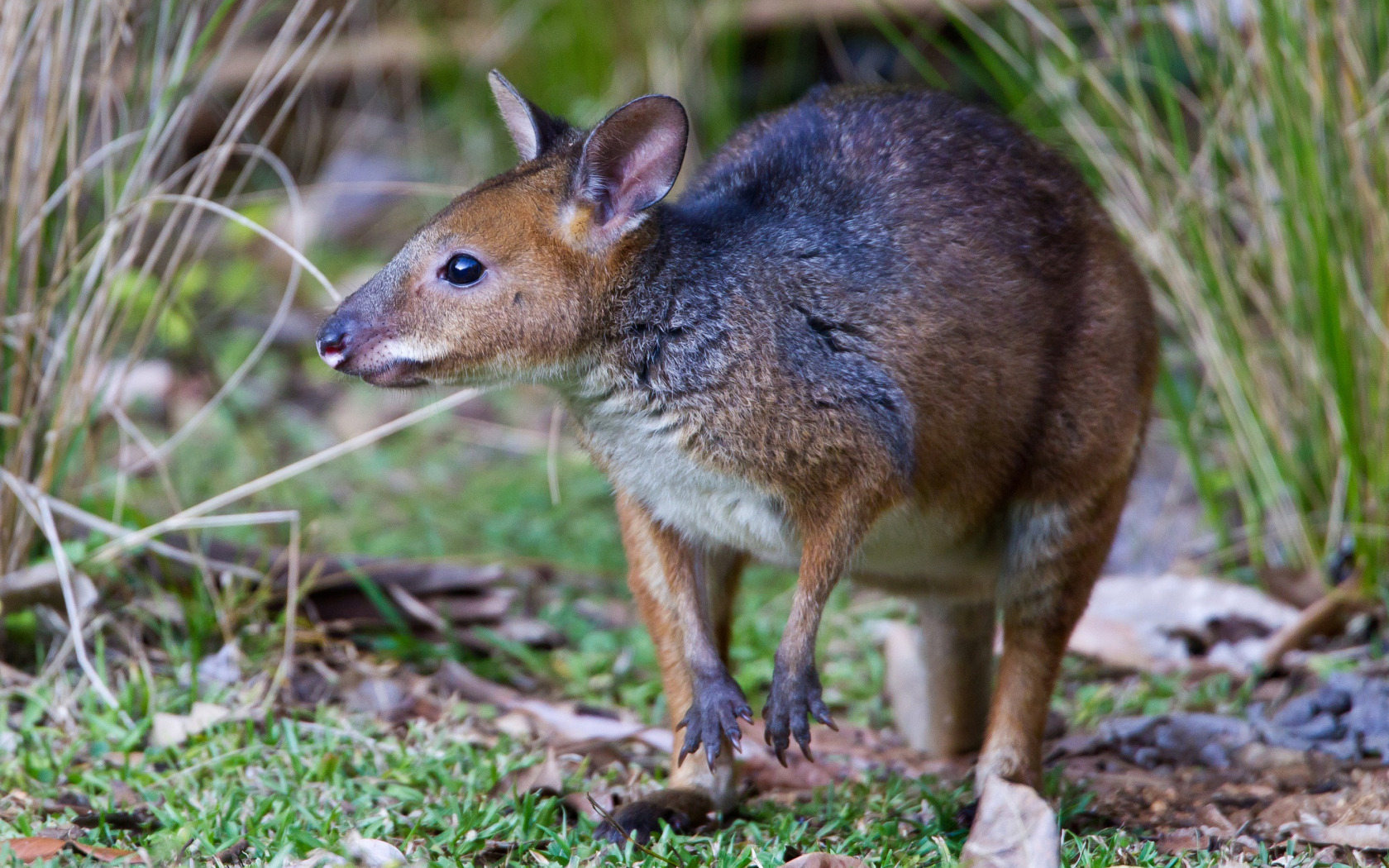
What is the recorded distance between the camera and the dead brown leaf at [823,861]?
2.84m

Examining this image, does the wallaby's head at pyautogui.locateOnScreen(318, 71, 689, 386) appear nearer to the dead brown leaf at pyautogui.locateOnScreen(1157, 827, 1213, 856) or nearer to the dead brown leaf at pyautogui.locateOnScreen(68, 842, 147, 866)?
the dead brown leaf at pyautogui.locateOnScreen(68, 842, 147, 866)

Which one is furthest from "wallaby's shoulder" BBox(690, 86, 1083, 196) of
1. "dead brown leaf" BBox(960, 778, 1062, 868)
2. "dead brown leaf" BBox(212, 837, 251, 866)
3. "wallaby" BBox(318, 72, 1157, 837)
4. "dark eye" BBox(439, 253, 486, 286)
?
"dead brown leaf" BBox(212, 837, 251, 866)

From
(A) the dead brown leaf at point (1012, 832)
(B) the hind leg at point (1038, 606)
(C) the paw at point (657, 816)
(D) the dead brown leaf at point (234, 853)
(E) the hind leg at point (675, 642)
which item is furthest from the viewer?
(B) the hind leg at point (1038, 606)

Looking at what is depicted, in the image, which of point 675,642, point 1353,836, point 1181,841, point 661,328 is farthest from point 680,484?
point 1353,836

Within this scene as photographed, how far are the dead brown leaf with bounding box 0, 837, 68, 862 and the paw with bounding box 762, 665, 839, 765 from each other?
140 cm

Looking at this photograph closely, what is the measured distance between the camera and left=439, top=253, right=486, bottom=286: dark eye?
10.6 feet

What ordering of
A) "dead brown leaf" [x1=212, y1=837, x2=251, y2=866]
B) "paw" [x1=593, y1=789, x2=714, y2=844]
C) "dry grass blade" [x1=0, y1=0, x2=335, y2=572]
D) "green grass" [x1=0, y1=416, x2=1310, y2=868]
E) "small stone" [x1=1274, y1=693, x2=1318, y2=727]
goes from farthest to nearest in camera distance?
"small stone" [x1=1274, y1=693, x2=1318, y2=727]
"dry grass blade" [x1=0, y1=0, x2=335, y2=572]
"paw" [x1=593, y1=789, x2=714, y2=844]
"green grass" [x1=0, y1=416, x2=1310, y2=868]
"dead brown leaf" [x1=212, y1=837, x2=251, y2=866]

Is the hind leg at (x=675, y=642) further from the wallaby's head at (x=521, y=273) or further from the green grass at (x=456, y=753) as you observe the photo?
the wallaby's head at (x=521, y=273)

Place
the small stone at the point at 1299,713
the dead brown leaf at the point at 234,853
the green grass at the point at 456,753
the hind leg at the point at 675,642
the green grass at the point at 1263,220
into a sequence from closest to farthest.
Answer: the dead brown leaf at the point at 234,853 → the green grass at the point at 456,753 → the hind leg at the point at 675,642 → the small stone at the point at 1299,713 → the green grass at the point at 1263,220

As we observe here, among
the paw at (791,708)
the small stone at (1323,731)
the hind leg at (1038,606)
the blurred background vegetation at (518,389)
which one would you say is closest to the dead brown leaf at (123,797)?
the blurred background vegetation at (518,389)

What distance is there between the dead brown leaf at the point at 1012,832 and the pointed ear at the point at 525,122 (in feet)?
5.75

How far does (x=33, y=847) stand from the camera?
9.18 feet

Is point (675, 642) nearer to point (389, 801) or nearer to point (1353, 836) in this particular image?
point (389, 801)

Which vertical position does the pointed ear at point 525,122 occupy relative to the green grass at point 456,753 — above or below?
above
